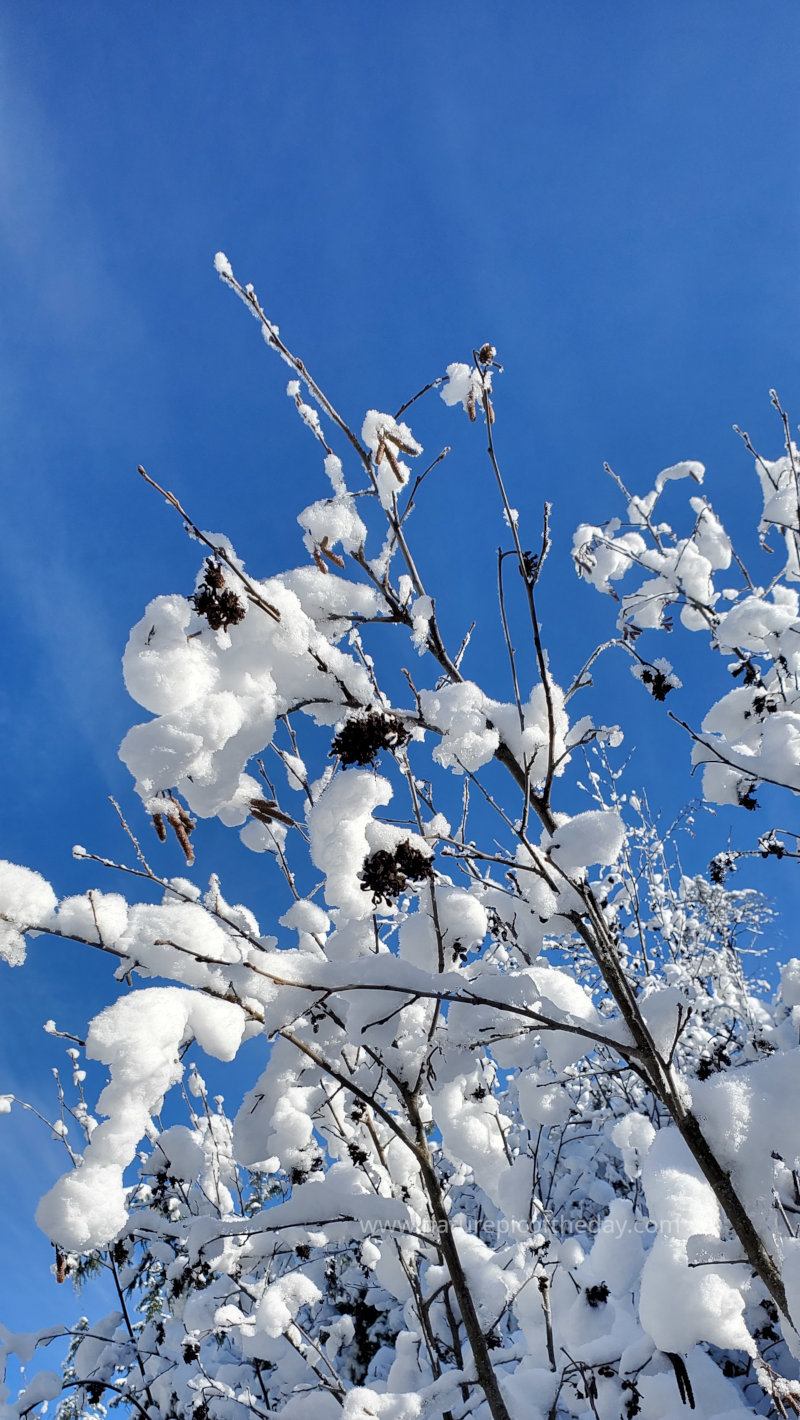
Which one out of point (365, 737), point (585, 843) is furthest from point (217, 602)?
point (585, 843)

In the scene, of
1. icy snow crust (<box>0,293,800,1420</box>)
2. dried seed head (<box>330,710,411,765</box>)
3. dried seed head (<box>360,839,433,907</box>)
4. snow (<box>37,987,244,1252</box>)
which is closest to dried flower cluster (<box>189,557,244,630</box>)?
icy snow crust (<box>0,293,800,1420</box>)

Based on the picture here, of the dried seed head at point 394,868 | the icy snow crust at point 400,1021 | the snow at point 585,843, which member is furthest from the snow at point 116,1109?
the snow at point 585,843

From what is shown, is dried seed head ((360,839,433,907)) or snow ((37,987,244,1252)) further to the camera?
dried seed head ((360,839,433,907))

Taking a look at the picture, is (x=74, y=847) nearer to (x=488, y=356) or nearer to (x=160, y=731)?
(x=160, y=731)

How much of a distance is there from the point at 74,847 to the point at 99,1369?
123 inches

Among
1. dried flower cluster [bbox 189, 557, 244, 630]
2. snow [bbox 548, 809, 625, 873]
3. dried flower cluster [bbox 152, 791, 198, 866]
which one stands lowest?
snow [bbox 548, 809, 625, 873]

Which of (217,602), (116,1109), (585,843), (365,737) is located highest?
(217,602)

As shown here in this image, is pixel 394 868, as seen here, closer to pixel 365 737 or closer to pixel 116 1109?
pixel 365 737

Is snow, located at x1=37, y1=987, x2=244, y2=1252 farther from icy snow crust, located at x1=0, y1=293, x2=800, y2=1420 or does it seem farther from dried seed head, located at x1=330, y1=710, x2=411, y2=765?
dried seed head, located at x1=330, y1=710, x2=411, y2=765

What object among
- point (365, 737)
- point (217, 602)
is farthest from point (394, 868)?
point (217, 602)

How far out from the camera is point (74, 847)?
2.05 metres

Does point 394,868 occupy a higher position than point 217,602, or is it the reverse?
point 217,602

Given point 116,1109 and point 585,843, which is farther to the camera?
point 585,843

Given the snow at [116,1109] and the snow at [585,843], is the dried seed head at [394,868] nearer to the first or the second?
the snow at [585,843]
